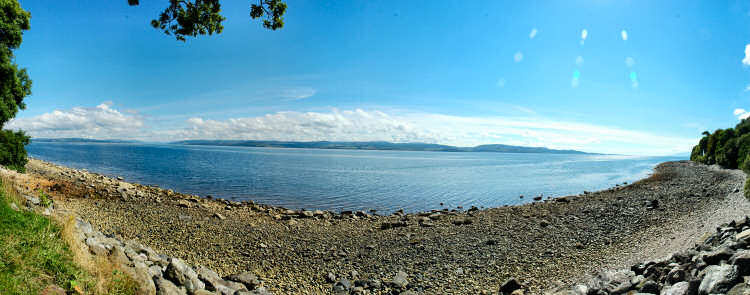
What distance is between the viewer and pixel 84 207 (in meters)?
18.8

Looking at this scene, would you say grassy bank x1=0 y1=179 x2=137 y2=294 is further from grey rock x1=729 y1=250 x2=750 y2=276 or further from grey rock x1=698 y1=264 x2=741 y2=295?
grey rock x1=729 y1=250 x2=750 y2=276

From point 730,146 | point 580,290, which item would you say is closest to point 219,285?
point 580,290

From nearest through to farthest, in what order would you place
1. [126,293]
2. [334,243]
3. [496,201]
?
[126,293]
[334,243]
[496,201]

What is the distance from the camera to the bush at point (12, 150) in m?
24.6

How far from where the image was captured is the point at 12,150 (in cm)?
2531

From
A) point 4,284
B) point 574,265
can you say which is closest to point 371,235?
point 574,265

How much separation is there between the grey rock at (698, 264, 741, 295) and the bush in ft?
133

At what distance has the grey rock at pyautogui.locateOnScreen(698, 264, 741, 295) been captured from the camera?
6535mm

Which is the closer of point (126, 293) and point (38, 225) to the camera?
point (126, 293)

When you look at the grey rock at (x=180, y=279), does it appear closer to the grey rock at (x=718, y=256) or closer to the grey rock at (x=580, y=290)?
the grey rock at (x=580, y=290)

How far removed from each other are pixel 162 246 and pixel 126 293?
858 centimetres

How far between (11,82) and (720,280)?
4038cm

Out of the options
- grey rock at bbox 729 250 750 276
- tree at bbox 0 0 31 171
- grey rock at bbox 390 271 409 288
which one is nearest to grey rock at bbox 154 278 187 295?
grey rock at bbox 390 271 409 288

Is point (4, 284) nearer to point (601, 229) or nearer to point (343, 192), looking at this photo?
point (601, 229)
